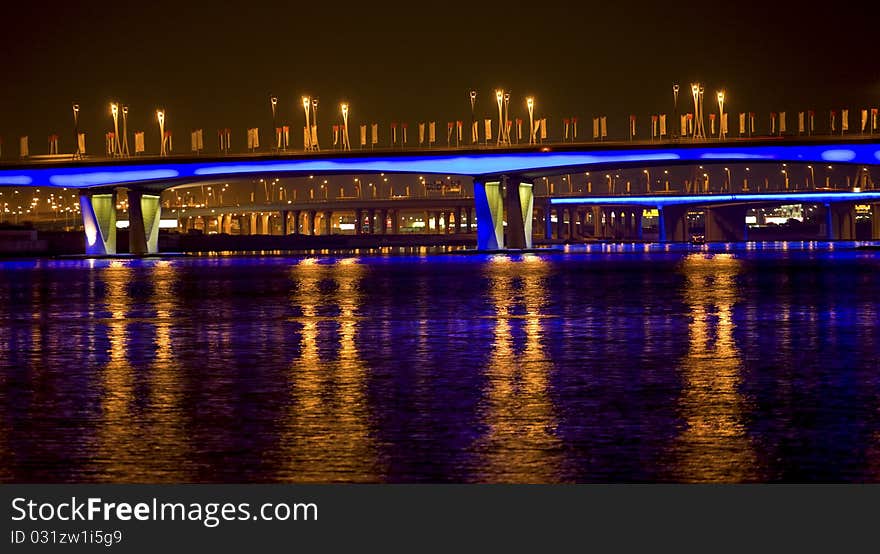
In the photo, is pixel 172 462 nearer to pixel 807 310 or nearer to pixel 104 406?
pixel 104 406

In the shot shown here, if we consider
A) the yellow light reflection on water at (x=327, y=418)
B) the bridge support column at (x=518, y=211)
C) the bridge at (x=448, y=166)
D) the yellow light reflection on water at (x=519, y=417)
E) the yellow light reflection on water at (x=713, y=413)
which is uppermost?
the bridge at (x=448, y=166)

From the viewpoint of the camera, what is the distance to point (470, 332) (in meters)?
36.2

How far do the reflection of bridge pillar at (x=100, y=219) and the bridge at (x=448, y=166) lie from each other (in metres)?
0.11

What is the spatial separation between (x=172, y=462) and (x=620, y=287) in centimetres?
4797

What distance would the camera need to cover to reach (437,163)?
492 feet

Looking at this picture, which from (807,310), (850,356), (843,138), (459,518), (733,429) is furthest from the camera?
(843,138)

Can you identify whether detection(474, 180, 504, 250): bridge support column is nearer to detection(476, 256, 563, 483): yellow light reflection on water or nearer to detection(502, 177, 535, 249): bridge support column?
detection(502, 177, 535, 249): bridge support column

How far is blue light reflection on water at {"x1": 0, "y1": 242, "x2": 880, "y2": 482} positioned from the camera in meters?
16.3

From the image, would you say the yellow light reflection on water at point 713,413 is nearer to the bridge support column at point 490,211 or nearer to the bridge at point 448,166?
the bridge at point 448,166

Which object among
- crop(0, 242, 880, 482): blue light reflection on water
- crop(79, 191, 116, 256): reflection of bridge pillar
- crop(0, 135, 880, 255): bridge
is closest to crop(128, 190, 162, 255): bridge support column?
crop(0, 135, 880, 255): bridge

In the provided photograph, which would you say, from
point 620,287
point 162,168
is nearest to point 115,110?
point 162,168

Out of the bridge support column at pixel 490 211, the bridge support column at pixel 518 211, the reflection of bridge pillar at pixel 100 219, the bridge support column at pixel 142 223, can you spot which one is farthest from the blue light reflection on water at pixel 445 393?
the bridge support column at pixel 142 223

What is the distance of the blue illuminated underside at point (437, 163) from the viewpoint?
139 m

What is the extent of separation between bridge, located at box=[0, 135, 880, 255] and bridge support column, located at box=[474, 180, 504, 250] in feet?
0.33
